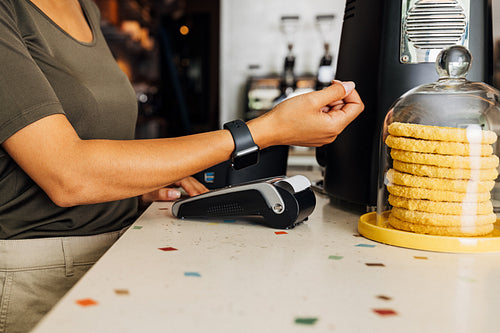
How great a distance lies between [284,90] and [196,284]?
2938 millimetres

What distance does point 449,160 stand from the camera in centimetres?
78

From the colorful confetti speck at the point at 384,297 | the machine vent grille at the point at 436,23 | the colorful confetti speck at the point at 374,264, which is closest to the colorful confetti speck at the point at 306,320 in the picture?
the colorful confetti speck at the point at 384,297

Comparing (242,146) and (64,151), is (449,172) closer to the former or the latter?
(242,146)

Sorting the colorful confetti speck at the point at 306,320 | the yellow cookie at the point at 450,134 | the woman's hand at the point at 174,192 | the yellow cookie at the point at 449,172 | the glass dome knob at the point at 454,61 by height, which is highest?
the glass dome knob at the point at 454,61

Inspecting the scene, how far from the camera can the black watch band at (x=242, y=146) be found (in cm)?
88

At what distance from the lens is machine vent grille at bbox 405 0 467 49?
0.98 meters

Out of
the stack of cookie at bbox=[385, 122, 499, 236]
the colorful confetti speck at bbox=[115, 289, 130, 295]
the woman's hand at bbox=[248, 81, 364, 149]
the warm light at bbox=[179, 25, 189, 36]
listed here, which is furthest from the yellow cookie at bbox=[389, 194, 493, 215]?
the warm light at bbox=[179, 25, 189, 36]

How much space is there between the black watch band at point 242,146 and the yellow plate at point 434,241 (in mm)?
244

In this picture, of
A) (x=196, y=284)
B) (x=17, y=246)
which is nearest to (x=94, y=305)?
(x=196, y=284)

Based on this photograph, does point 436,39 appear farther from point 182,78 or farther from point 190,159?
point 182,78

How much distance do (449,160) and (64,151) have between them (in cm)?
63

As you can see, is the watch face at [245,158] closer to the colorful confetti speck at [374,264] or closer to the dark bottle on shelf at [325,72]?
the colorful confetti speck at [374,264]

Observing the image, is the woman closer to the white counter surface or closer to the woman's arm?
the woman's arm

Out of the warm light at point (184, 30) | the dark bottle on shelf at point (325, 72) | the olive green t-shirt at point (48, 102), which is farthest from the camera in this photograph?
the warm light at point (184, 30)
